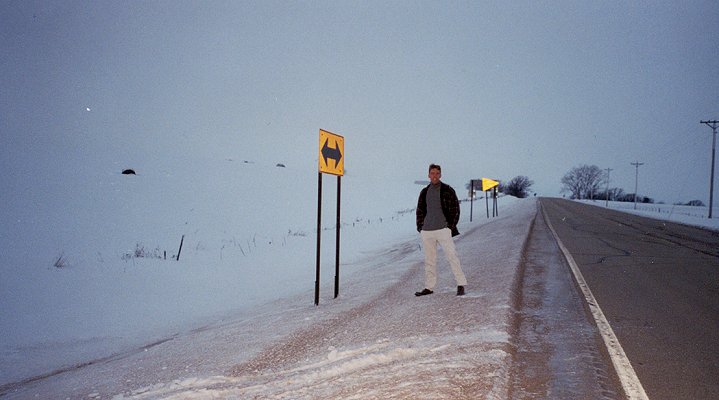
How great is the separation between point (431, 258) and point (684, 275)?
5045 mm

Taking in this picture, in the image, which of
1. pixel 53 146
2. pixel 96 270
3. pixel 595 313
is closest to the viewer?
pixel 595 313

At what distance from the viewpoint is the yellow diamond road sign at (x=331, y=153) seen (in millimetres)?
6637

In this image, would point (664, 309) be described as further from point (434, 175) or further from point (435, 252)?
point (434, 175)

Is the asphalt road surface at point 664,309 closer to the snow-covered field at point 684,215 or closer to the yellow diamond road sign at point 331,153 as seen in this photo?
the yellow diamond road sign at point 331,153

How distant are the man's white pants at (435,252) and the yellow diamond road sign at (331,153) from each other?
1.76 meters

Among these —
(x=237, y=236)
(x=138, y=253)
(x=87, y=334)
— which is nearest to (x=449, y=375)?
(x=87, y=334)

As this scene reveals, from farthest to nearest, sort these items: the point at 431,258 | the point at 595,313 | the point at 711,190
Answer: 1. the point at 711,190
2. the point at 431,258
3. the point at 595,313

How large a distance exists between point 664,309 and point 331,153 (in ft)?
16.7

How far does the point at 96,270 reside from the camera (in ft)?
36.0

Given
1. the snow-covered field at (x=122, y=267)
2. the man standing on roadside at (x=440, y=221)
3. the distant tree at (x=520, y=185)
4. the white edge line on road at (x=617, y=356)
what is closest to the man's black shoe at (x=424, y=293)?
the man standing on roadside at (x=440, y=221)

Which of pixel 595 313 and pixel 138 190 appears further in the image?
pixel 138 190

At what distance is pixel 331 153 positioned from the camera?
6.87 metres

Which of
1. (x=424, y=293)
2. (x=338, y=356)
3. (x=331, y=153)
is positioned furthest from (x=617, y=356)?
(x=331, y=153)

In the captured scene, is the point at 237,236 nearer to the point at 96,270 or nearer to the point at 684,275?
the point at 96,270
